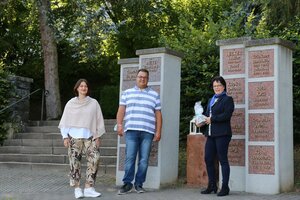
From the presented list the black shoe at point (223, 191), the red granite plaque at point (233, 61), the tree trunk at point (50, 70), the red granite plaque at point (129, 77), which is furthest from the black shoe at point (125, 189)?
the tree trunk at point (50, 70)

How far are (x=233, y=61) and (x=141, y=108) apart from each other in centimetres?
171

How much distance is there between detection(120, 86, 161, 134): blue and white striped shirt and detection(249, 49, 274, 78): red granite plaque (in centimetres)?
154

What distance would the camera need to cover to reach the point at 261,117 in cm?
698

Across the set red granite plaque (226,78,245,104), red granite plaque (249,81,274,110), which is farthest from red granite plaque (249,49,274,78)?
red granite plaque (226,78,245,104)

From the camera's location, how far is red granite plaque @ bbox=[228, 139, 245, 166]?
716 cm

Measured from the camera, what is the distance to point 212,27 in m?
11.7

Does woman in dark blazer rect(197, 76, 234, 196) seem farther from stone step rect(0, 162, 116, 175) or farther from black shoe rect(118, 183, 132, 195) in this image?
stone step rect(0, 162, 116, 175)

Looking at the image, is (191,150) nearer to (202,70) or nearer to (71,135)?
(71,135)

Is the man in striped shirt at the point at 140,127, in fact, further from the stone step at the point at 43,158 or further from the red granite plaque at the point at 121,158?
the stone step at the point at 43,158

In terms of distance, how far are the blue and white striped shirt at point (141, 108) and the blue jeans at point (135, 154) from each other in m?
0.11

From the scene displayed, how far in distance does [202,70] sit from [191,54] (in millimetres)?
643

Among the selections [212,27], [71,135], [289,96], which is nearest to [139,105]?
[71,135]

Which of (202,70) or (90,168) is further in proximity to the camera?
Answer: (202,70)

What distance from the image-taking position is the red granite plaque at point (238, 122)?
718cm
